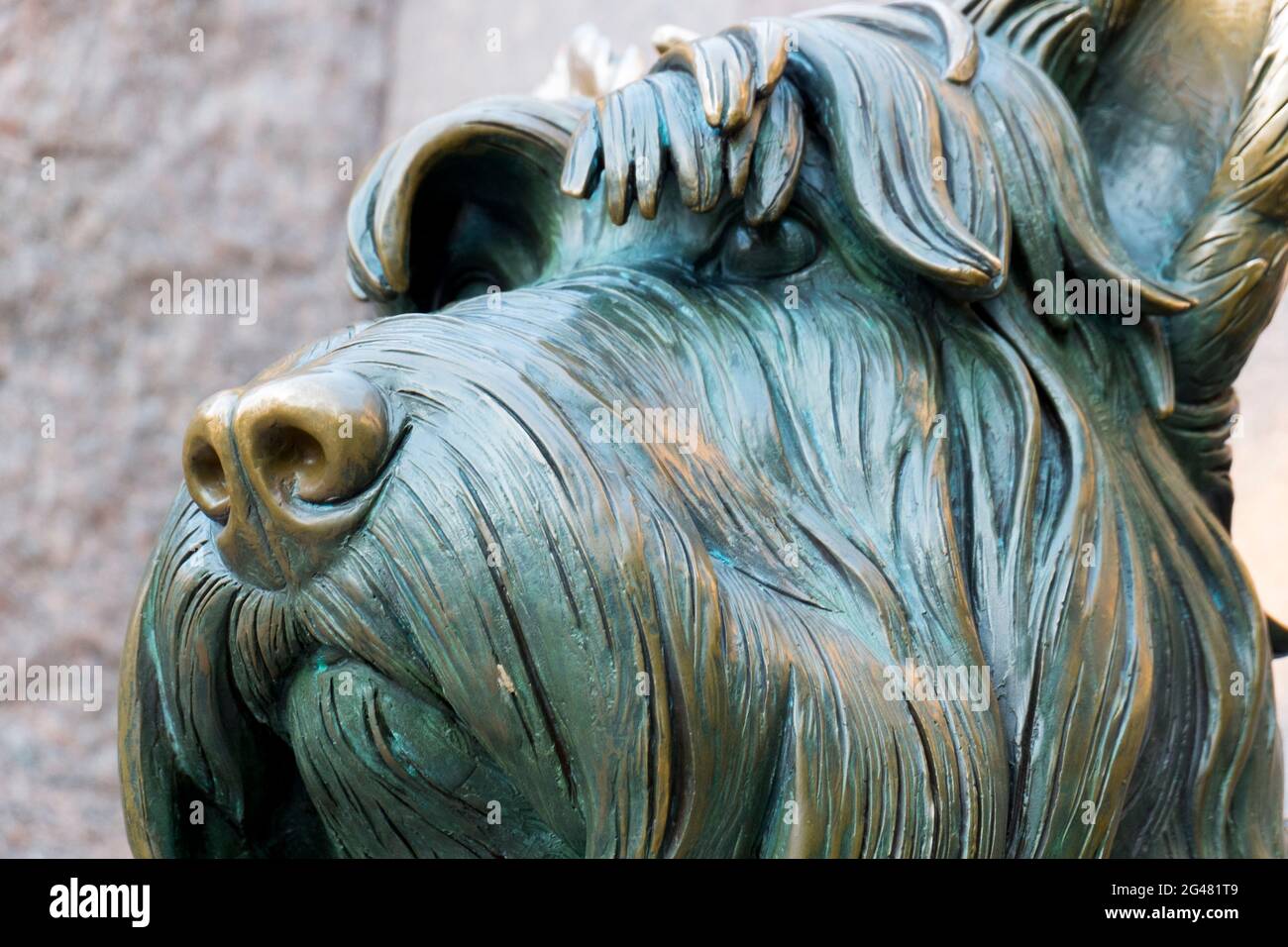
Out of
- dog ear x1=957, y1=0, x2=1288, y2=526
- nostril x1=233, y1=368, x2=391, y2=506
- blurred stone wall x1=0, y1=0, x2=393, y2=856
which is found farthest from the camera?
blurred stone wall x1=0, y1=0, x2=393, y2=856

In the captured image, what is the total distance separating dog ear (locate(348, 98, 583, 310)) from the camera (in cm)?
112

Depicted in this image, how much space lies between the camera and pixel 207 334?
2568 millimetres

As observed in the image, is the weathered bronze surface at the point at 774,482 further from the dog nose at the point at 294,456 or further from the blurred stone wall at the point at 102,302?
the blurred stone wall at the point at 102,302

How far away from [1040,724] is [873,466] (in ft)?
0.58

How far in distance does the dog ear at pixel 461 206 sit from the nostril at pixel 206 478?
0.95ft

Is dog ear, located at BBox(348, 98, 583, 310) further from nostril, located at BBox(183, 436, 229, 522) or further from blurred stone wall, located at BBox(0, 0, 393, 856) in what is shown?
blurred stone wall, located at BBox(0, 0, 393, 856)

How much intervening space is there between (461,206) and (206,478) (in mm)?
385

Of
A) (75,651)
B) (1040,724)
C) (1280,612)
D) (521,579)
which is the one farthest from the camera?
(75,651)

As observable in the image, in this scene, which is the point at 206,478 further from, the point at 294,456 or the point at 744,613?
the point at 744,613

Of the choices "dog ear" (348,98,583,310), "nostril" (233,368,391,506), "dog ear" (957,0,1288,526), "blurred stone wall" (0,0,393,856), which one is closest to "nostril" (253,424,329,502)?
"nostril" (233,368,391,506)

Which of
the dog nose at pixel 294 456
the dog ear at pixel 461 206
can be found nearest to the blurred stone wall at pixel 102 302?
the dog ear at pixel 461 206

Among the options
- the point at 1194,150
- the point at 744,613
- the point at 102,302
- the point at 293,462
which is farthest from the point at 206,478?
the point at 102,302
